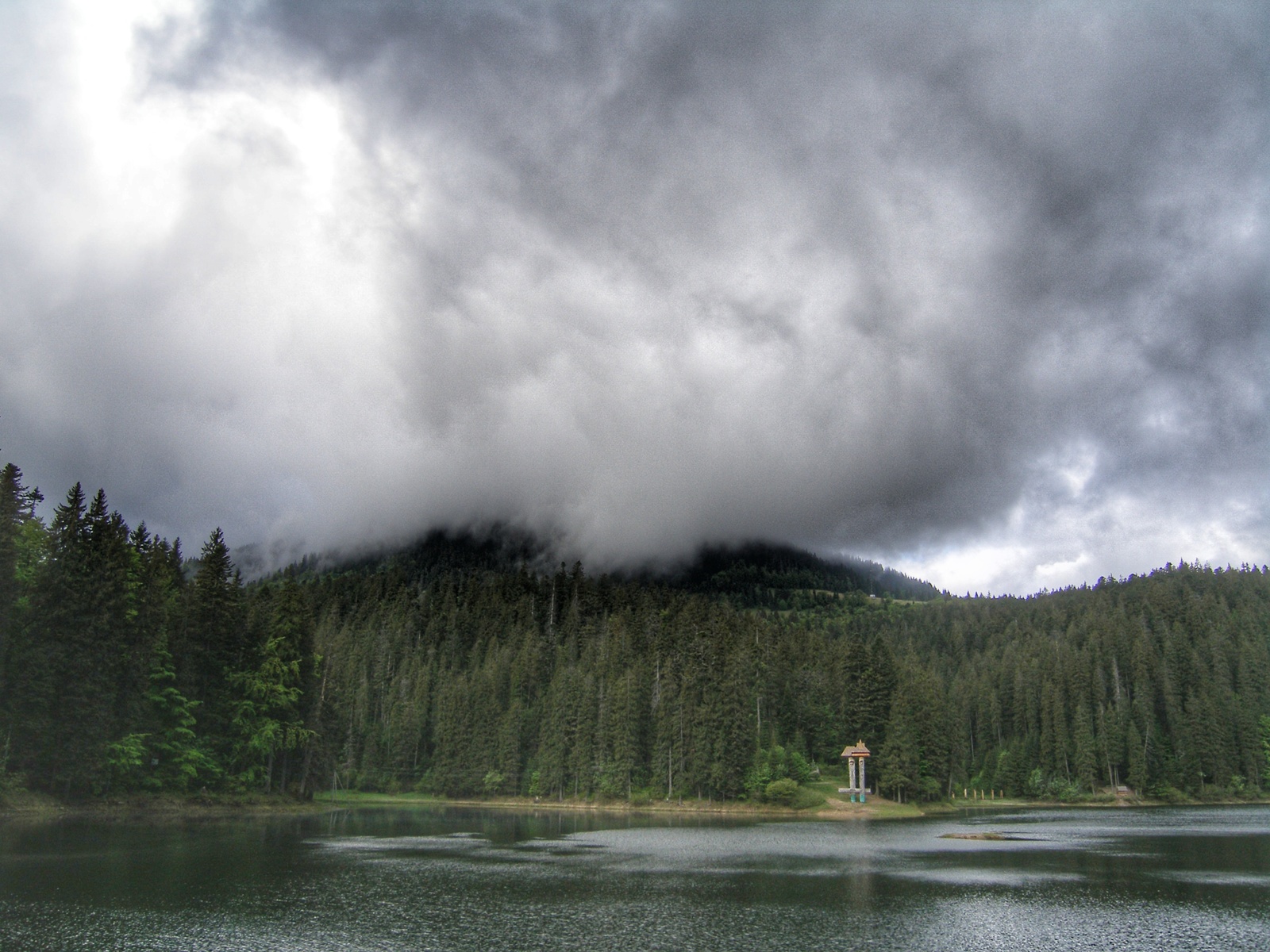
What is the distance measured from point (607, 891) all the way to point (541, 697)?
4100 inches

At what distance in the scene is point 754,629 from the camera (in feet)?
554

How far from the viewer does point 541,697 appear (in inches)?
5807

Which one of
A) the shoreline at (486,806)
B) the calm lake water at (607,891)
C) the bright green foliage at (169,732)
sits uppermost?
the bright green foliage at (169,732)

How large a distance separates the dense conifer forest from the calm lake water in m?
11.4

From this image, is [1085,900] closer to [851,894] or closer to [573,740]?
[851,894]

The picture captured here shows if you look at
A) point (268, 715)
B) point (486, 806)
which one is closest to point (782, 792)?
point (486, 806)

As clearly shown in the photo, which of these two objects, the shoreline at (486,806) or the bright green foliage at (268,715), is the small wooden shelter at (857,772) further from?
the bright green foliage at (268,715)

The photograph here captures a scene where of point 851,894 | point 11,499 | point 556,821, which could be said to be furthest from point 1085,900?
point 11,499

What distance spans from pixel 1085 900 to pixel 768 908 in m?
17.2

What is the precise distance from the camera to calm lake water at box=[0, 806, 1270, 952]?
112 ft

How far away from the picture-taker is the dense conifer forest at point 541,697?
71.4m

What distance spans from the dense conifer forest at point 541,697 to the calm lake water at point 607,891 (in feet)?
37.4

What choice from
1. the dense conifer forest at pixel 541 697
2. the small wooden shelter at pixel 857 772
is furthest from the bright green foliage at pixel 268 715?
the small wooden shelter at pixel 857 772

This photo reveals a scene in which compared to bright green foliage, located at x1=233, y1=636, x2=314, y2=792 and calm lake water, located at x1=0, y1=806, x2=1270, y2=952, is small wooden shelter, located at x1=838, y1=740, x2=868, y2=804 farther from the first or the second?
bright green foliage, located at x1=233, y1=636, x2=314, y2=792
